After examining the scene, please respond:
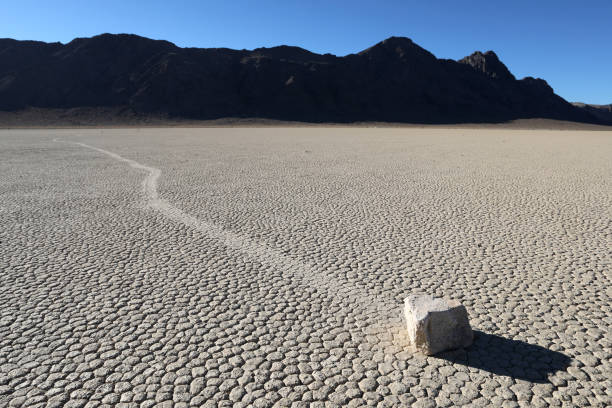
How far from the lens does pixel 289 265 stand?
16.9 feet

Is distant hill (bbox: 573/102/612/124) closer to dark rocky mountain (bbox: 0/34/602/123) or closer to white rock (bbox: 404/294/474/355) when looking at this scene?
dark rocky mountain (bbox: 0/34/602/123)

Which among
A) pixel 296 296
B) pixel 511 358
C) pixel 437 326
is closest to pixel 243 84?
pixel 296 296

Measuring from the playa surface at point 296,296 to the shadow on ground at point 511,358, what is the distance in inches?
Result: 0.5

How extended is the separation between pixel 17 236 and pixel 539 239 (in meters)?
6.84

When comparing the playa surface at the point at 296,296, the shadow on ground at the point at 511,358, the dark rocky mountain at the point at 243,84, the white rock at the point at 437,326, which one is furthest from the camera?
the dark rocky mountain at the point at 243,84

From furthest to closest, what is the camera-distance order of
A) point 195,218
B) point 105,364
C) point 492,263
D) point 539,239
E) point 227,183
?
point 227,183 → point 195,218 → point 539,239 → point 492,263 → point 105,364

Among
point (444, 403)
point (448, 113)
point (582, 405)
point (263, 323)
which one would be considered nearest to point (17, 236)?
point (263, 323)

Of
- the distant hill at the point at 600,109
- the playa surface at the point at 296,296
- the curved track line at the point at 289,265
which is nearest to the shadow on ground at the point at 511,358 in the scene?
the playa surface at the point at 296,296

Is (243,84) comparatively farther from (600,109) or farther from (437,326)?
(600,109)

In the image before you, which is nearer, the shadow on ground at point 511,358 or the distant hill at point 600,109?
the shadow on ground at point 511,358

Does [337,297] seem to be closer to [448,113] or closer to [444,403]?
[444,403]

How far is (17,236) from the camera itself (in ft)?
20.5

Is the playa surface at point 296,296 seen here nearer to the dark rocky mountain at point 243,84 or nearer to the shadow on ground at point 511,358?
the shadow on ground at point 511,358

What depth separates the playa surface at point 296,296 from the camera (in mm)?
2961
